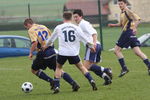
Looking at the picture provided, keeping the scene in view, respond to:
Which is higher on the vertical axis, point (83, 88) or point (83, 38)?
point (83, 38)

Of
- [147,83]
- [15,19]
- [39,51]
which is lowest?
[15,19]

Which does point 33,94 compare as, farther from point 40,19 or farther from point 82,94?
point 40,19

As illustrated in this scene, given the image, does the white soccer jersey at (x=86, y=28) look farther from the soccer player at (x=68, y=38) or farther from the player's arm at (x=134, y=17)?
the player's arm at (x=134, y=17)

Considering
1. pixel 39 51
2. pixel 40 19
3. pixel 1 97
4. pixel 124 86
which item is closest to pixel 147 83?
pixel 124 86

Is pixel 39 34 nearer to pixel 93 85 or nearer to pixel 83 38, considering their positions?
pixel 83 38

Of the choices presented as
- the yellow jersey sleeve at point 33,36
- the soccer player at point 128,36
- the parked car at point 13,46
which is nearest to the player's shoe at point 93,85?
the yellow jersey sleeve at point 33,36

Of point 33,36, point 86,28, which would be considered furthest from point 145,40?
point 33,36

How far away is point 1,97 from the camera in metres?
12.1

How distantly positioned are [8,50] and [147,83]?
47.8 feet

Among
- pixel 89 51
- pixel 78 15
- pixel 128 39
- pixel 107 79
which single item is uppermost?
pixel 78 15

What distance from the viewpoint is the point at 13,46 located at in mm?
27047

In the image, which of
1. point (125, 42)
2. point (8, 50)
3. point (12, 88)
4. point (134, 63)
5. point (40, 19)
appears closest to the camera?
point (12, 88)

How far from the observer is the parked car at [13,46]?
2678 cm

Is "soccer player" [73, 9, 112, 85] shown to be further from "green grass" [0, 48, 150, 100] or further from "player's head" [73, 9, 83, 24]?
"green grass" [0, 48, 150, 100]
